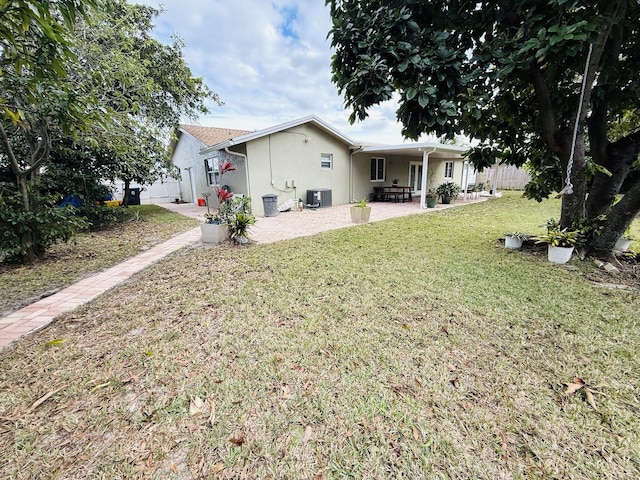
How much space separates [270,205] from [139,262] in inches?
220

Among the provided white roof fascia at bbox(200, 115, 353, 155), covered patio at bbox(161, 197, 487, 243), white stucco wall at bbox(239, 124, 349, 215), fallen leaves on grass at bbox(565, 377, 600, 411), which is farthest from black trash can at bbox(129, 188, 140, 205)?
fallen leaves on grass at bbox(565, 377, 600, 411)

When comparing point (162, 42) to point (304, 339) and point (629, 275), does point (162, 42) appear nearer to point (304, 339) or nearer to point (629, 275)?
point (304, 339)

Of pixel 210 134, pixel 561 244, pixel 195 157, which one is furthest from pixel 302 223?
pixel 195 157

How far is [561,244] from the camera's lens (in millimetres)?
4621

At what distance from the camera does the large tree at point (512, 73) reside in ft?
9.50

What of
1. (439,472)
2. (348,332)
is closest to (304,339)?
(348,332)

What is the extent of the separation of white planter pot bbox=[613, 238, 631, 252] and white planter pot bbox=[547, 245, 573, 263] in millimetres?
1112

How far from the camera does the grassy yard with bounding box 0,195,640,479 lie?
156 centimetres

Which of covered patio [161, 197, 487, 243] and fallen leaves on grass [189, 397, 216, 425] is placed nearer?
fallen leaves on grass [189, 397, 216, 425]

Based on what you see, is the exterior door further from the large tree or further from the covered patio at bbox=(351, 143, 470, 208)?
the large tree

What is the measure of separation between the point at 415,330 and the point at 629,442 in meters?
1.47

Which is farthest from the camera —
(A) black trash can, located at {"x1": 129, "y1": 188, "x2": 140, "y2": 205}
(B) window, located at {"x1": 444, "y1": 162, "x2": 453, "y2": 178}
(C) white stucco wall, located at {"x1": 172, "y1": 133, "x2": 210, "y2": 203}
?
(B) window, located at {"x1": 444, "y1": 162, "x2": 453, "y2": 178}

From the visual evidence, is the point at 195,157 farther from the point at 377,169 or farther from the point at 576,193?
the point at 576,193

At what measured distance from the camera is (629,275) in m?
4.06
